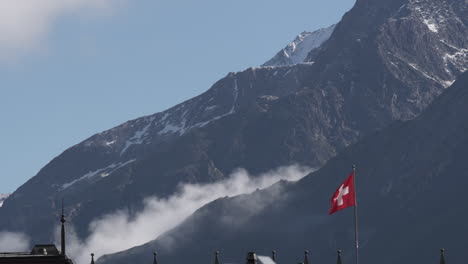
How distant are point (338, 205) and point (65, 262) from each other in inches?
1521

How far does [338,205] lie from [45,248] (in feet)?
115

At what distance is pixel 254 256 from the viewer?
522ft

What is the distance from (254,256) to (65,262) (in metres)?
24.5

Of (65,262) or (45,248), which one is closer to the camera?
(65,262)

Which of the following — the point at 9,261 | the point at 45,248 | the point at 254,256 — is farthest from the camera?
the point at 45,248

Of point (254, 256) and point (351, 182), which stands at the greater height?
point (351, 182)

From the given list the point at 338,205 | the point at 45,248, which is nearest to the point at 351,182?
the point at 338,205

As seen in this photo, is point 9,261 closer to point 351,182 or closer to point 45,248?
point 45,248

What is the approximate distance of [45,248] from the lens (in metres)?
189

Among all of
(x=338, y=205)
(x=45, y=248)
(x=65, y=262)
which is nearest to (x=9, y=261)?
(x=65, y=262)

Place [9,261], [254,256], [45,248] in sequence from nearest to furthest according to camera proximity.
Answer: [254,256], [9,261], [45,248]

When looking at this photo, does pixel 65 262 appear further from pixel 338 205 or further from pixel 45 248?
pixel 338 205

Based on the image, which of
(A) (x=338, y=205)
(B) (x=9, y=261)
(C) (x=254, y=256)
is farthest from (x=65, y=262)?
(A) (x=338, y=205)

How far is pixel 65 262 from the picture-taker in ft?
571
